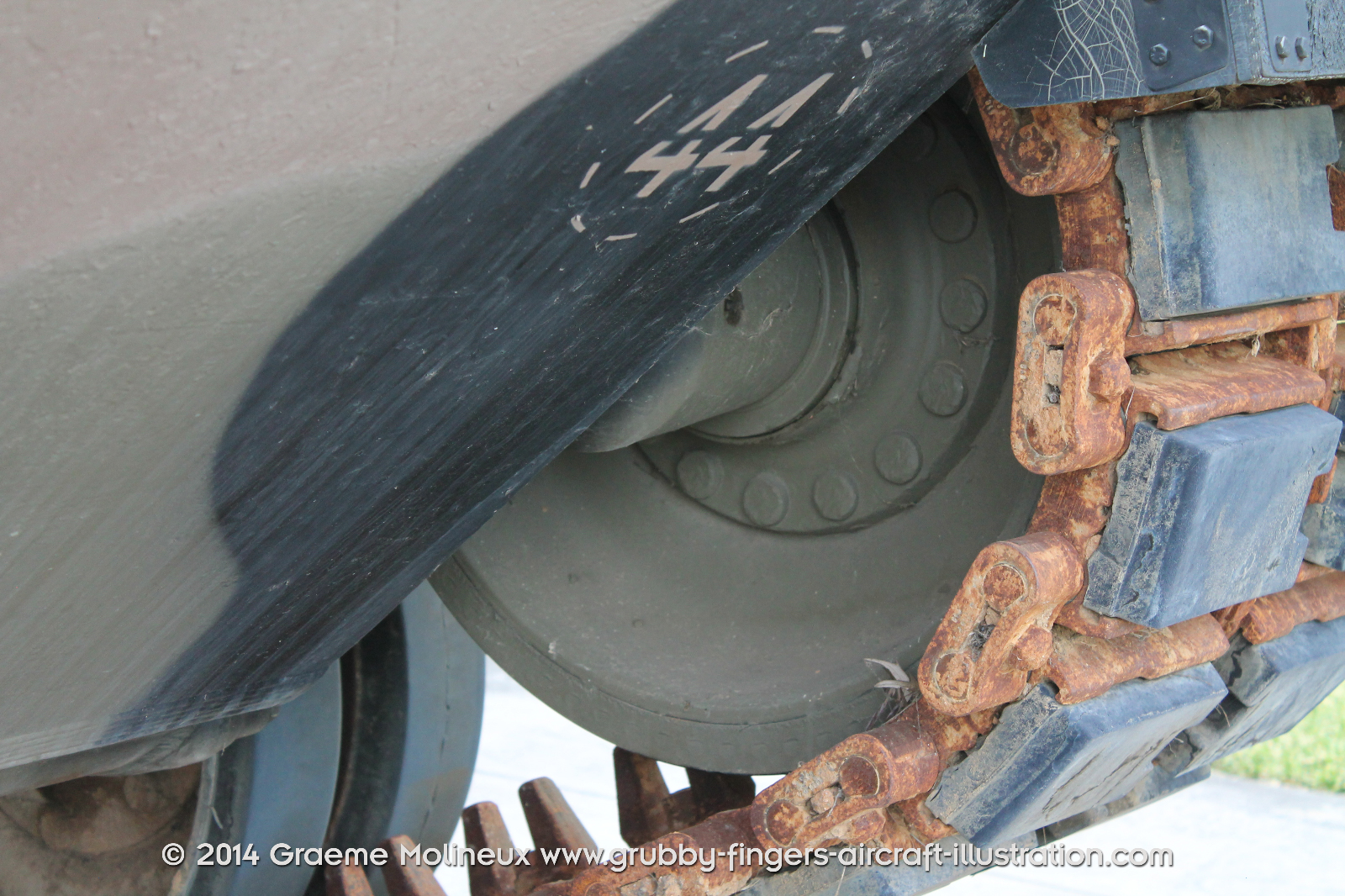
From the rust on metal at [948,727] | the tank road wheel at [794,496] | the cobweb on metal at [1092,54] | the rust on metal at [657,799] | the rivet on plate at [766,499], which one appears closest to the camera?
the cobweb on metal at [1092,54]

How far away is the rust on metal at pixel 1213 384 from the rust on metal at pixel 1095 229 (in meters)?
0.09

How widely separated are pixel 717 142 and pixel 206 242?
1.13 ft

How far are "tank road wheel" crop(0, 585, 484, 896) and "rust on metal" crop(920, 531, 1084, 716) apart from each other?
3.02 ft

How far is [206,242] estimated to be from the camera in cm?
71

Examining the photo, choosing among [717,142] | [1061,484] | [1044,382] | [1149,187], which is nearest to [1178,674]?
[1061,484]

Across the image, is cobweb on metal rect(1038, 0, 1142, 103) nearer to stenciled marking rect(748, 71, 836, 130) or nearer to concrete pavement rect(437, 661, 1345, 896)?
stenciled marking rect(748, 71, 836, 130)

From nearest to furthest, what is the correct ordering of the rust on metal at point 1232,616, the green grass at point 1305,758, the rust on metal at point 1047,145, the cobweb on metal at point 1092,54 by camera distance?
the cobweb on metal at point 1092,54 → the rust on metal at point 1047,145 → the rust on metal at point 1232,616 → the green grass at point 1305,758

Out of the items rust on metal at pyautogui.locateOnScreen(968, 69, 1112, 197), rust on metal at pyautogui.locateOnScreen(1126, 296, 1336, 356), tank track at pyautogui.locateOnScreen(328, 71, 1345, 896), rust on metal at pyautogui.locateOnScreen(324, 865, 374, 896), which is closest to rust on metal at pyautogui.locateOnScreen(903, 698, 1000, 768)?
tank track at pyautogui.locateOnScreen(328, 71, 1345, 896)

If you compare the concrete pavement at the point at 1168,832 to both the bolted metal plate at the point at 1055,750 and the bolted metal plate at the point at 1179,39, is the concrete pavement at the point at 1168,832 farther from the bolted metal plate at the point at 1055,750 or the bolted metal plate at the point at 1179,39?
the bolted metal plate at the point at 1179,39

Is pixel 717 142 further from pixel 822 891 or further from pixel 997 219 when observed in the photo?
pixel 822 891

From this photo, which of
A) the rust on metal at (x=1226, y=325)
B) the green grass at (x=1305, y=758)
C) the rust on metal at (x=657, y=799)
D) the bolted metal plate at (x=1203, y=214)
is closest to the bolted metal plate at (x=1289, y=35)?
the bolted metal plate at (x=1203, y=214)

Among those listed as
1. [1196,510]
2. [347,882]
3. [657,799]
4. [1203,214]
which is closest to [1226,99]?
[1203,214]

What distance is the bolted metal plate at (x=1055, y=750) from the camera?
1067mm

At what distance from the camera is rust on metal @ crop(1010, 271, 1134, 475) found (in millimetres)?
1010
